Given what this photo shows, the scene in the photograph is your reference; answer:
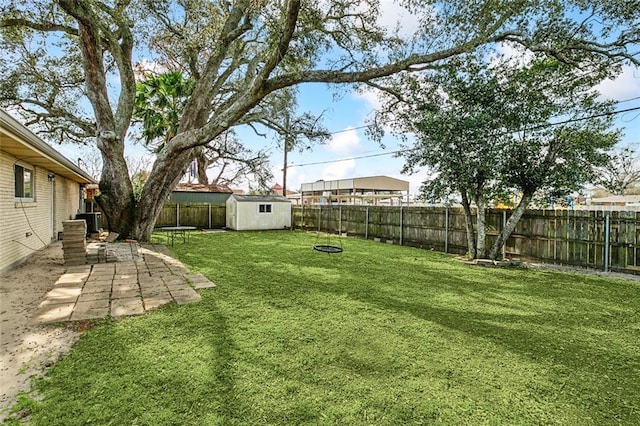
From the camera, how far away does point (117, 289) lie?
4543 mm

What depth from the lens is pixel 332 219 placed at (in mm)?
14281

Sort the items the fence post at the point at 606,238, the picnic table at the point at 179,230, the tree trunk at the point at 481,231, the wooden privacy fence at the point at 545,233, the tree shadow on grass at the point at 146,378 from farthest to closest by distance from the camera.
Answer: the picnic table at the point at 179,230
the tree trunk at the point at 481,231
the fence post at the point at 606,238
the wooden privacy fence at the point at 545,233
the tree shadow on grass at the point at 146,378

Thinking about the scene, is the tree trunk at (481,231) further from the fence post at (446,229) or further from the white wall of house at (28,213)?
the white wall of house at (28,213)

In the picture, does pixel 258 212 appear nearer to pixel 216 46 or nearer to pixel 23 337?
pixel 216 46

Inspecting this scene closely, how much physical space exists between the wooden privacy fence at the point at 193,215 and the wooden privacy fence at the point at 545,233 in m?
8.89

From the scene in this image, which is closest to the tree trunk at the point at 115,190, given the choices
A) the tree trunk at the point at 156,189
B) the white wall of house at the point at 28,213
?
the tree trunk at the point at 156,189

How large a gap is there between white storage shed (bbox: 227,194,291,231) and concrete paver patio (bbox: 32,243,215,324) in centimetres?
837

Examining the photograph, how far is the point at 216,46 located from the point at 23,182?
5.39 m

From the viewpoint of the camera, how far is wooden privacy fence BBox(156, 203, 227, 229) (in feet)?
51.3

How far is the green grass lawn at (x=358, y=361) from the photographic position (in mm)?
1969

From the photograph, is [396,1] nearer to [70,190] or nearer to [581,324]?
[581,324]

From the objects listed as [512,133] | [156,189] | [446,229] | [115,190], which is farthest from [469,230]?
[115,190]

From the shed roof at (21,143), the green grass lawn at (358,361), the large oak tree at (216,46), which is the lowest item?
the green grass lawn at (358,361)

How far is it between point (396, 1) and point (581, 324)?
20.1 ft
